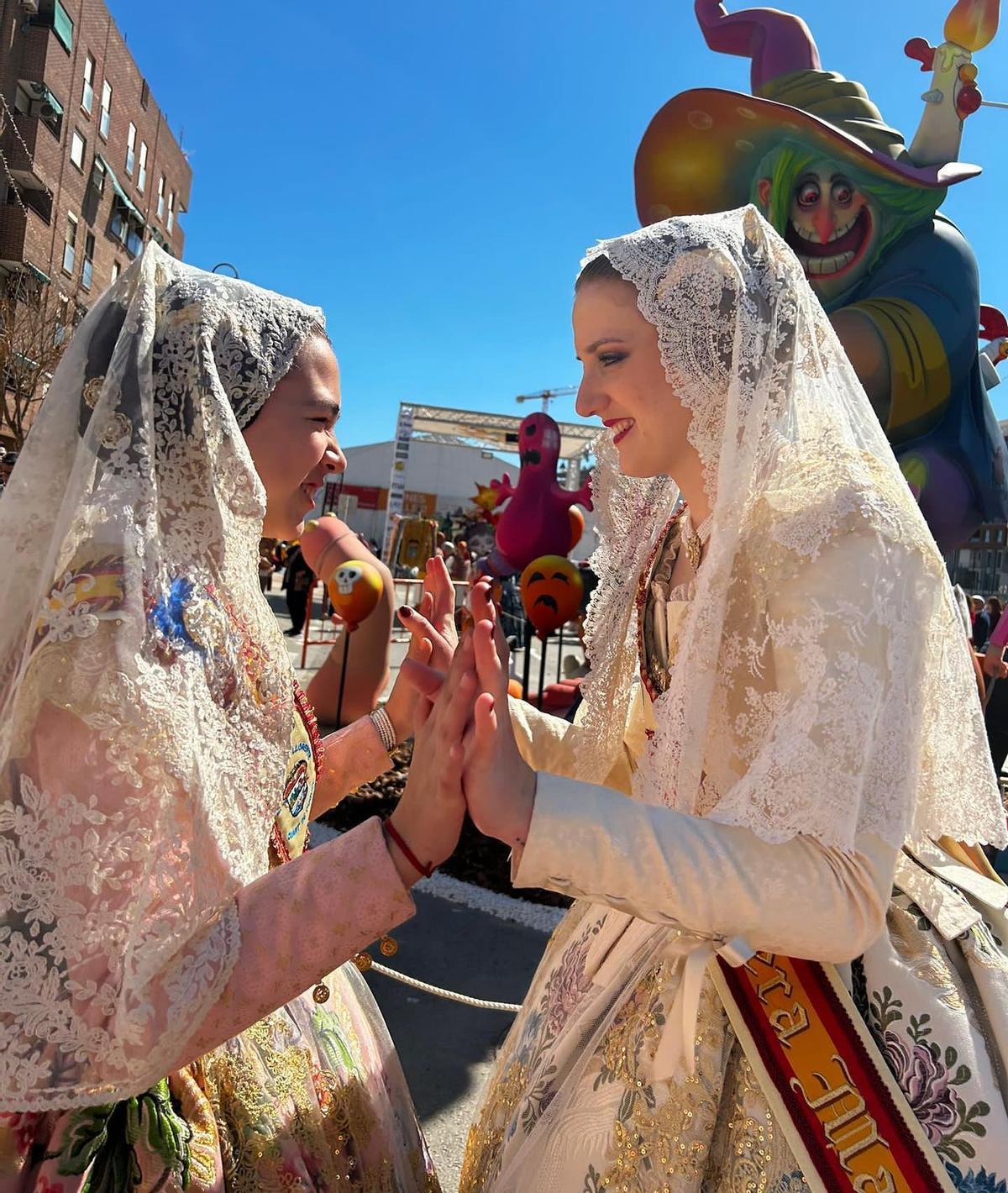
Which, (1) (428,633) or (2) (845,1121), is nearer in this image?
(2) (845,1121)

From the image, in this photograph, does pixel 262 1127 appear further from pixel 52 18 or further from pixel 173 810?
pixel 52 18

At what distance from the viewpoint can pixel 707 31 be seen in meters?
4.39

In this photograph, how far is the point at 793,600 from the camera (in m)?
1.14

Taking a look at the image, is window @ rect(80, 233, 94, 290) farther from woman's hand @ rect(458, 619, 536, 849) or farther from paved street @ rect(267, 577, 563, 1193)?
woman's hand @ rect(458, 619, 536, 849)

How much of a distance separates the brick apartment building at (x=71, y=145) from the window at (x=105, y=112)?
27 millimetres

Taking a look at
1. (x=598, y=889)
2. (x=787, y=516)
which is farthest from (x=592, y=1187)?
(x=787, y=516)

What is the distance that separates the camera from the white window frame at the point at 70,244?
79.5 ft

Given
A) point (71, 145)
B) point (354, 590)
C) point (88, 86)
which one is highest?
point (88, 86)

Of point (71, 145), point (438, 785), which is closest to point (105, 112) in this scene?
point (71, 145)

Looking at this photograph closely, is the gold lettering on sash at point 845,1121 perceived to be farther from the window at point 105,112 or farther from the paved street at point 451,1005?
the window at point 105,112

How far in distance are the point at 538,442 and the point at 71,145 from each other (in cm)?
2423

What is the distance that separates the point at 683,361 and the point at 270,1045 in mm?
1358

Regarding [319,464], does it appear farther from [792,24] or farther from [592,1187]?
[792,24]

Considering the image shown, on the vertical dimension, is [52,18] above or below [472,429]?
above
